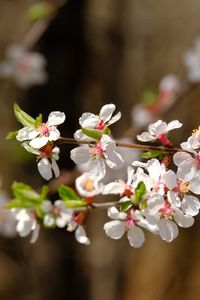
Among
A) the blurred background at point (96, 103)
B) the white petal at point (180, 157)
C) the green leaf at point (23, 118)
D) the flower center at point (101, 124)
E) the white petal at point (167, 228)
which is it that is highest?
the green leaf at point (23, 118)

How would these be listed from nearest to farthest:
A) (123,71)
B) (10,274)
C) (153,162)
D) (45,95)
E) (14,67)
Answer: (153,162)
(14,67)
(45,95)
(10,274)
(123,71)

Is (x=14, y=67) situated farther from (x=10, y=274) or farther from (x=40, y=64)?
(x=10, y=274)

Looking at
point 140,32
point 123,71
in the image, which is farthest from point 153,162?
point 140,32

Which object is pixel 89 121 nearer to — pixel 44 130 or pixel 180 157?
pixel 44 130

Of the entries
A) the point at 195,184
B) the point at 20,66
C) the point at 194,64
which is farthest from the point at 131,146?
the point at 20,66

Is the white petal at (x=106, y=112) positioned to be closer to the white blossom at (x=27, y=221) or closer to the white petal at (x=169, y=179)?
the white petal at (x=169, y=179)

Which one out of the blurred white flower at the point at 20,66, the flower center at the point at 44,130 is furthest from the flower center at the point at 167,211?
the blurred white flower at the point at 20,66
